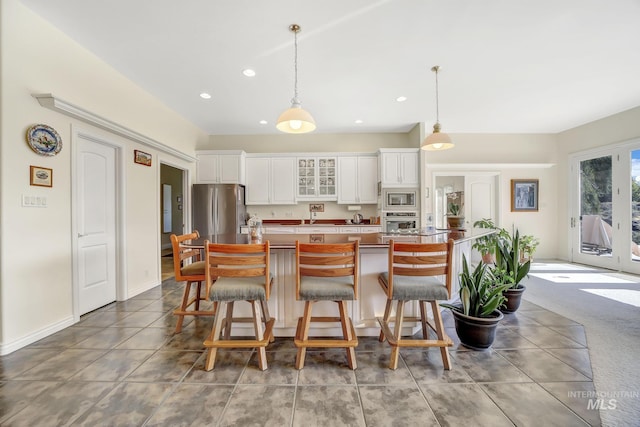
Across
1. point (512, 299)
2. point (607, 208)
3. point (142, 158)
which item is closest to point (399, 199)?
point (512, 299)

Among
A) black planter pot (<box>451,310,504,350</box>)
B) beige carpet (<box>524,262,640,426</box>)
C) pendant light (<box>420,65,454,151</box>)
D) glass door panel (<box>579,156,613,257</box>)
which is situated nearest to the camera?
beige carpet (<box>524,262,640,426</box>)

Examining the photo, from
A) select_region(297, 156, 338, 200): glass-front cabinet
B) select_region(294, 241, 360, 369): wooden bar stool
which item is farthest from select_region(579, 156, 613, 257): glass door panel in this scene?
select_region(294, 241, 360, 369): wooden bar stool

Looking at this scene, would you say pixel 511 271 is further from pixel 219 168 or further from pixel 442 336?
pixel 219 168

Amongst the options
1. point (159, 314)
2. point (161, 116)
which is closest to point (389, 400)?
point (159, 314)

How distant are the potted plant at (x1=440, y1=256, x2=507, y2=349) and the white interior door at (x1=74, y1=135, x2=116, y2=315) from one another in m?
3.69

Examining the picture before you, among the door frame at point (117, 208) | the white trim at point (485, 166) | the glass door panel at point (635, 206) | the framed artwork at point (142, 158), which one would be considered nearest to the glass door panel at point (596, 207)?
the glass door panel at point (635, 206)

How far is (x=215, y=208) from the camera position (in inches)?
186

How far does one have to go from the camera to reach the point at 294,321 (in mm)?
2230

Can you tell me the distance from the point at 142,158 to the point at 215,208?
4.88 ft

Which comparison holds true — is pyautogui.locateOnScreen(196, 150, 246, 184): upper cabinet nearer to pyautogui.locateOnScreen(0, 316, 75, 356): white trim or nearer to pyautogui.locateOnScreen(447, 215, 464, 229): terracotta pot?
pyautogui.locateOnScreen(0, 316, 75, 356): white trim

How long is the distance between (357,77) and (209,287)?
2.95 metres

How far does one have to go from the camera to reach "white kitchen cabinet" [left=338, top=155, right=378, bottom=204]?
16.9ft

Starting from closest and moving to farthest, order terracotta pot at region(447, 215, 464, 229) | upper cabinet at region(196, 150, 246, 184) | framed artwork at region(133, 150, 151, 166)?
terracotta pot at region(447, 215, 464, 229)
framed artwork at region(133, 150, 151, 166)
upper cabinet at region(196, 150, 246, 184)

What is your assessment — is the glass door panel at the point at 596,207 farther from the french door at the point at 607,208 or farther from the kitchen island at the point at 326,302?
the kitchen island at the point at 326,302
